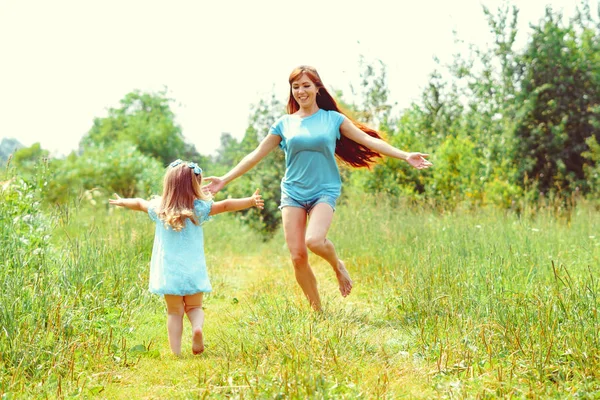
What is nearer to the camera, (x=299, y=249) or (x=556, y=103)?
(x=299, y=249)

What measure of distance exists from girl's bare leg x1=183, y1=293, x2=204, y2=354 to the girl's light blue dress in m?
0.13

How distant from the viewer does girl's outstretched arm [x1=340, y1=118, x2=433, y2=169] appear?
207 inches

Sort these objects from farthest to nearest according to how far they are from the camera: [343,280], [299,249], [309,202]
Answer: [343,280] < [309,202] < [299,249]

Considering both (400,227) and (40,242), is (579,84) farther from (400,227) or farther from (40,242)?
(40,242)

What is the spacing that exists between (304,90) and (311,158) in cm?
57

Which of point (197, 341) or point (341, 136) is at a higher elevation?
point (341, 136)

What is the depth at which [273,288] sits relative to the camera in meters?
6.85

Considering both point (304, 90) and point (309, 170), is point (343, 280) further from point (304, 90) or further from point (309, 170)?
point (304, 90)

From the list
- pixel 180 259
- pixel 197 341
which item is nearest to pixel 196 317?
pixel 197 341

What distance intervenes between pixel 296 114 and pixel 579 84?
10.1 metres

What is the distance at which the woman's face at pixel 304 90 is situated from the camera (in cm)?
561

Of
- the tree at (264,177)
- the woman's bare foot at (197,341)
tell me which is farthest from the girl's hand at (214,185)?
the tree at (264,177)

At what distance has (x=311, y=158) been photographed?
→ 5551mm

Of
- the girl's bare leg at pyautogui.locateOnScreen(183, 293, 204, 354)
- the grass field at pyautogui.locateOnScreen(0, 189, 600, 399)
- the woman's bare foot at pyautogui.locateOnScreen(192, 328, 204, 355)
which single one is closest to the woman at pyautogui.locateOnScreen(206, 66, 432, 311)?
the grass field at pyautogui.locateOnScreen(0, 189, 600, 399)
